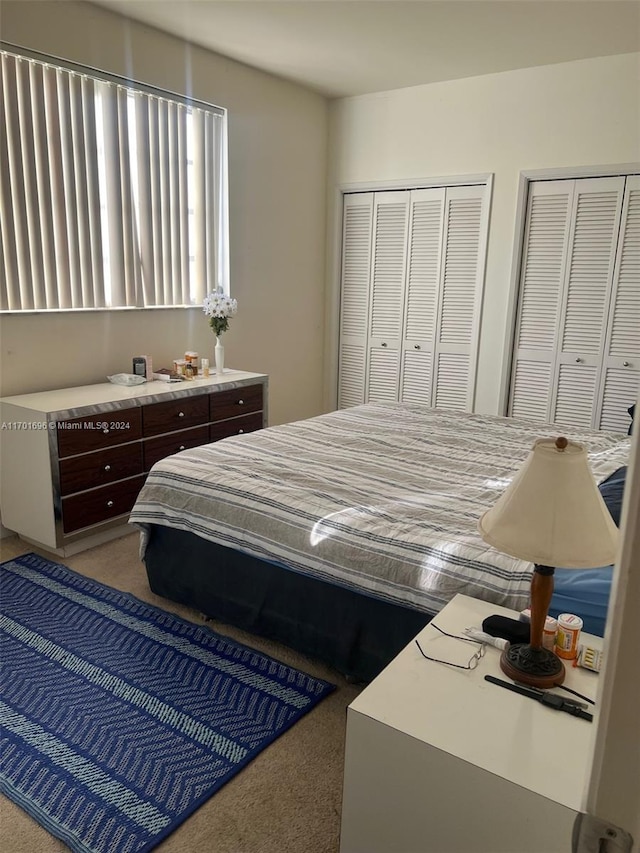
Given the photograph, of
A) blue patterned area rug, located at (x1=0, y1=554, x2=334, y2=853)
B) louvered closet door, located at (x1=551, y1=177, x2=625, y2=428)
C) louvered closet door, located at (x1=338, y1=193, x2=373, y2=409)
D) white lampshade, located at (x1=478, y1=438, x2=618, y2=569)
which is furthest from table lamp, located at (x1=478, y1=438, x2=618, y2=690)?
louvered closet door, located at (x1=338, y1=193, x2=373, y2=409)

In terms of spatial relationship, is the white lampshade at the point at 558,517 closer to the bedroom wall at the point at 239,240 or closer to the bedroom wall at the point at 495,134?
the bedroom wall at the point at 239,240

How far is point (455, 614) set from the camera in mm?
1526

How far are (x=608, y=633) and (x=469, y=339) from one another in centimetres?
424

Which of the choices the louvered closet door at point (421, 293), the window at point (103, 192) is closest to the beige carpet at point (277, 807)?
the window at point (103, 192)

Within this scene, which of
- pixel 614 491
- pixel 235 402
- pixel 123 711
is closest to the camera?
pixel 123 711

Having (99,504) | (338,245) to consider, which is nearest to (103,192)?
(99,504)

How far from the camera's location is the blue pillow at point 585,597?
1.62m

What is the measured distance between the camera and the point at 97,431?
304 centimetres

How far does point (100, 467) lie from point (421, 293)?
9.13ft

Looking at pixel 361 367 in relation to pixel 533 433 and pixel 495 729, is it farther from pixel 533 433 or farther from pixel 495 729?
Answer: pixel 495 729

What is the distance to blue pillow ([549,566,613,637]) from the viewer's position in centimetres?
162

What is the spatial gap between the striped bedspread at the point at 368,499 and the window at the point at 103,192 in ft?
4.49

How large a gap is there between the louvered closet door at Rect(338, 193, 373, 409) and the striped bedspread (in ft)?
6.35

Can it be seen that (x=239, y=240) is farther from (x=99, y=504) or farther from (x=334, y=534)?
(x=334, y=534)
